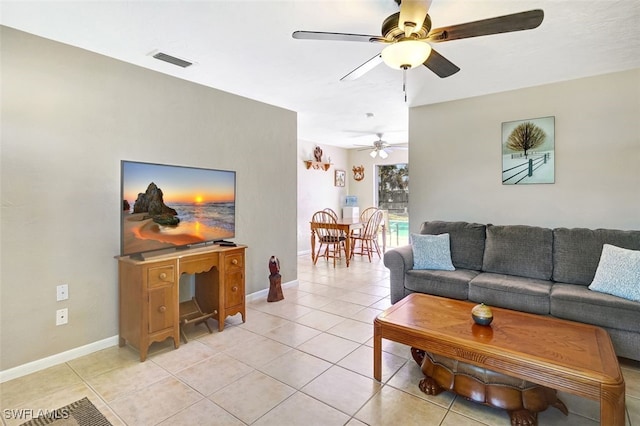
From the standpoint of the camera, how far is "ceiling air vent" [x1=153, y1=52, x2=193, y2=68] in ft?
8.46

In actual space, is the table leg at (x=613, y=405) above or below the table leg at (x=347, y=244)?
below

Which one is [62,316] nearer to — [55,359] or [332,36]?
[55,359]

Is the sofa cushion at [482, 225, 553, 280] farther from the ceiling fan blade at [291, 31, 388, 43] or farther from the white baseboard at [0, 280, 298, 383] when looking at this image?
the white baseboard at [0, 280, 298, 383]

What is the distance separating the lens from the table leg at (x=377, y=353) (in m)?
2.10

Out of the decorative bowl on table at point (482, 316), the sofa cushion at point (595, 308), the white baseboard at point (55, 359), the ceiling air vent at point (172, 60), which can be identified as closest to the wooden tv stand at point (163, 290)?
the white baseboard at point (55, 359)

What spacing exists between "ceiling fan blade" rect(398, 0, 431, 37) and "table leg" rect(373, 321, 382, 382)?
1770mm

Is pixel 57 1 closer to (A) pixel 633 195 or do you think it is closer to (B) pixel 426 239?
(B) pixel 426 239

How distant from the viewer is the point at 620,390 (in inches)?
55.1

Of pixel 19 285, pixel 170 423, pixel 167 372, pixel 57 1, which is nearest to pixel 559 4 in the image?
pixel 57 1

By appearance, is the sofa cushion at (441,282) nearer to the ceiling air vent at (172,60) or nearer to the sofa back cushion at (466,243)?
the sofa back cushion at (466,243)

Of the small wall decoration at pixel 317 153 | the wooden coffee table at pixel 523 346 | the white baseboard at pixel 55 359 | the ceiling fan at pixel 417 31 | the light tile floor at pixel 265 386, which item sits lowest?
the light tile floor at pixel 265 386

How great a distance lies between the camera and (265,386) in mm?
2080

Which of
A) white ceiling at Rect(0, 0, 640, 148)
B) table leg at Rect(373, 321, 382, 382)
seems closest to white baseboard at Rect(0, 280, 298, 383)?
table leg at Rect(373, 321, 382, 382)

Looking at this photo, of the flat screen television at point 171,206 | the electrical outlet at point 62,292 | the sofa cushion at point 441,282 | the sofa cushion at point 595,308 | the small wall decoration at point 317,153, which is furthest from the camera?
the small wall decoration at point 317,153
